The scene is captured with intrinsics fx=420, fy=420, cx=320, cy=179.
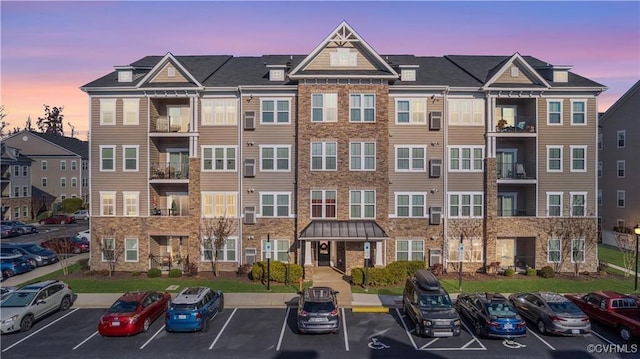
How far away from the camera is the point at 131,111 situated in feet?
92.0

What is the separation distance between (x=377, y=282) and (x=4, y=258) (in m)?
24.5

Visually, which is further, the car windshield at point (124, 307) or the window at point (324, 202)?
the window at point (324, 202)

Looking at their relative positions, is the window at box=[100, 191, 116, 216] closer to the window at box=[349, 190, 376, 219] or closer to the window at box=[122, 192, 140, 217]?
the window at box=[122, 192, 140, 217]

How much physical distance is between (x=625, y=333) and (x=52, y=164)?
7008 centimetres

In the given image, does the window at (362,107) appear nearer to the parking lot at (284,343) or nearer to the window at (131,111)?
the parking lot at (284,343)

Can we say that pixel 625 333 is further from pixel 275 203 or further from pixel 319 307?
pixel 275 203

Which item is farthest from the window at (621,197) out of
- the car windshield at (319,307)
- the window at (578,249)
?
the car windshield at (319,307)

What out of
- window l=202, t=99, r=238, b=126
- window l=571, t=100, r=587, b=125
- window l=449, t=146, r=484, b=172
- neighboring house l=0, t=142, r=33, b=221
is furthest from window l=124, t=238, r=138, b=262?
neighboring house l=0, t=142, r=33, b=221

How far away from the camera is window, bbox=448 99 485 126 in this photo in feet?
91.4

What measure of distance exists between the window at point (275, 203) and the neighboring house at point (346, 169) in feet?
0.23

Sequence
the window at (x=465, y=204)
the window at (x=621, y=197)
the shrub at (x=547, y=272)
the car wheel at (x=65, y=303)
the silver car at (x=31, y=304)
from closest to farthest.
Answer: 1. the silver car at (x=31, y=304)
2. the car wheel at (x=65, y=303)
3. the shrub at (x=547, y=272)
4. the window at (x=465, y=204)
5. the window at (x=621, y=197)

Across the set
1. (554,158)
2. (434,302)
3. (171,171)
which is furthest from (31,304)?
(554,158)

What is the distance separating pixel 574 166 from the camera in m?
28.2

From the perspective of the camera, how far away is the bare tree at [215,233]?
2670 cm
